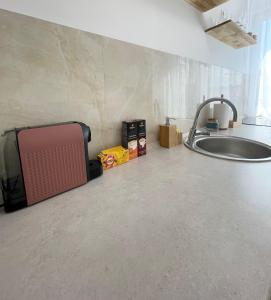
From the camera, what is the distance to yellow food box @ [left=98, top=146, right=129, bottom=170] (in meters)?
0.83

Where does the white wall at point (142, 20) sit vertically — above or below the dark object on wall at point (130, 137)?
above

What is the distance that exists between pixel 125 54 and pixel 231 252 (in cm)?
93

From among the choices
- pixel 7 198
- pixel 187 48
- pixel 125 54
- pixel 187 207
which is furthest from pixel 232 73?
pixel 7 198

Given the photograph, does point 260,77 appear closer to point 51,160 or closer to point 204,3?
point 204,3

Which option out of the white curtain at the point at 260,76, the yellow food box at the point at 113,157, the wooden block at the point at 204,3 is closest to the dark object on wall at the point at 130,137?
the yellow food box at the point at 113,157

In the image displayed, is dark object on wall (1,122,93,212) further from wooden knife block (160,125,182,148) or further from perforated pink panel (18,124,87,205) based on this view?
wooden knife block (160,125,182,148)

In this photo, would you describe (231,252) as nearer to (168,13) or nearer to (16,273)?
(16,273)

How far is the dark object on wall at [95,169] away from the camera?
73 centimetres

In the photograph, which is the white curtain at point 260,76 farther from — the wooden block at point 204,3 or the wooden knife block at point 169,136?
the wooden knife block at point 169,136

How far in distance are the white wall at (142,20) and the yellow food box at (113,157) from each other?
0.54m

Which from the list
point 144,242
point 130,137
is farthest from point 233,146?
point 144,242

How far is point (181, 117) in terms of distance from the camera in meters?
1.37

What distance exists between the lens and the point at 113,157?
2.80ft

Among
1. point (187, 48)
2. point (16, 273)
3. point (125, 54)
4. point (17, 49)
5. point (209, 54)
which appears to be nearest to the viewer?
point (16, 273)
